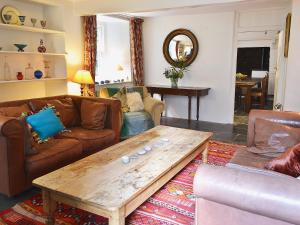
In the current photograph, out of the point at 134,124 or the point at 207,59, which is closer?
the point at 134,124

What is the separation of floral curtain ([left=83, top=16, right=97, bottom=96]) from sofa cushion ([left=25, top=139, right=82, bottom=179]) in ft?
6.60

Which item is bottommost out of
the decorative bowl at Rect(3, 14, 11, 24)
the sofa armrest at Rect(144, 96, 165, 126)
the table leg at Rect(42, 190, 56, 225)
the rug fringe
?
the rug fringe

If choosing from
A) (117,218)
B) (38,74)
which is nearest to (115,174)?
(117,218)

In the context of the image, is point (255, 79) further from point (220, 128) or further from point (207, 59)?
point (220, 128)

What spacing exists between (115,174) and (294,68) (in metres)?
2.98

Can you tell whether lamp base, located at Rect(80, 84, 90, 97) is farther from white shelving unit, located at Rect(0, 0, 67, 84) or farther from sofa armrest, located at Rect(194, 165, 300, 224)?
sofa armrest, located at Rect(194, 165, 300, 224)

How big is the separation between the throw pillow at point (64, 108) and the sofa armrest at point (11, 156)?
0.86 meters

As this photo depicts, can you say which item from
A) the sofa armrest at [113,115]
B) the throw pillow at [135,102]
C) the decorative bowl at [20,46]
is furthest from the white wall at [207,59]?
the decorative bowl at [20,46]

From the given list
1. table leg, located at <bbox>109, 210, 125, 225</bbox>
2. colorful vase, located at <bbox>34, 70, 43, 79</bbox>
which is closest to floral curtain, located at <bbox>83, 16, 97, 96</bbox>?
colorful vase, located at <bbox>34, 70, 43, 79</bbox>

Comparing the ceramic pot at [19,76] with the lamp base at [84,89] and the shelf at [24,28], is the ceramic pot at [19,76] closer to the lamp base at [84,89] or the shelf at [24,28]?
the shelf at [24,28]

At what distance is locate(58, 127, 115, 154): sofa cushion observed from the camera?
123 inches

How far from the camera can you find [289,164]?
1696 mm

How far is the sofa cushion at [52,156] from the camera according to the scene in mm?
2508

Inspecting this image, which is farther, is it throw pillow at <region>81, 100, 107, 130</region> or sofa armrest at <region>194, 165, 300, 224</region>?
throw pillow at <region>81, 100, 107, 130</region>
